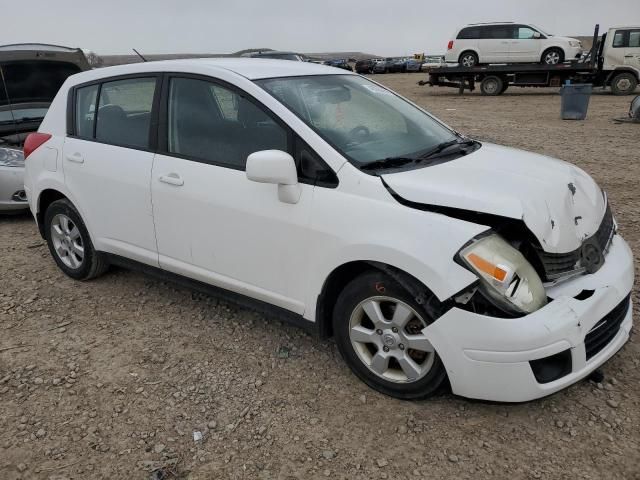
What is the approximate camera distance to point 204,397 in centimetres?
289

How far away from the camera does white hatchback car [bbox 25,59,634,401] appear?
2.40 metres

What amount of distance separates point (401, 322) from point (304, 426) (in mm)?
698

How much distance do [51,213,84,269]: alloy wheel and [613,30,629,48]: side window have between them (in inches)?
779

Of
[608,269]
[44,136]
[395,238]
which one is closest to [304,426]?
[395,238]

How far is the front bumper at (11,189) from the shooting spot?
5949 millimetres

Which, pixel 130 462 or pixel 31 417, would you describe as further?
pixel 31 417

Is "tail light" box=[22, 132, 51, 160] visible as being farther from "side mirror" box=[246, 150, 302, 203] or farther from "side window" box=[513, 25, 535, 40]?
"side window" box=[513, 25, 535, 40]

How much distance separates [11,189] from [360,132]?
4692 millimetres

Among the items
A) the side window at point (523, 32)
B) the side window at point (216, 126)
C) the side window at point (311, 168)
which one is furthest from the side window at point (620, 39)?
the side window at point (311, 168)

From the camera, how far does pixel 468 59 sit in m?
21.9

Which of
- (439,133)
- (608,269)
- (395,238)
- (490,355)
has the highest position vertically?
(439,133)

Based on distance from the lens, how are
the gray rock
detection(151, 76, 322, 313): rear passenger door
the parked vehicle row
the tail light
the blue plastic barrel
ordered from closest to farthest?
1. the gray rock
2. detection(151, 76, 322, 313): rear passenger door
3. the tail light
4. the parked vehicle row
5. the blue plastic barrel

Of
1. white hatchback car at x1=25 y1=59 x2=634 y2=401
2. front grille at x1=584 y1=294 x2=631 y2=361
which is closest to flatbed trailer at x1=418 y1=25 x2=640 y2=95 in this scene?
white hatchback car at x1=25 y1=59 x2=634 y2=401

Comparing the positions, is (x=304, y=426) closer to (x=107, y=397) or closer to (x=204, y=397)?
(x=204, y=397)
